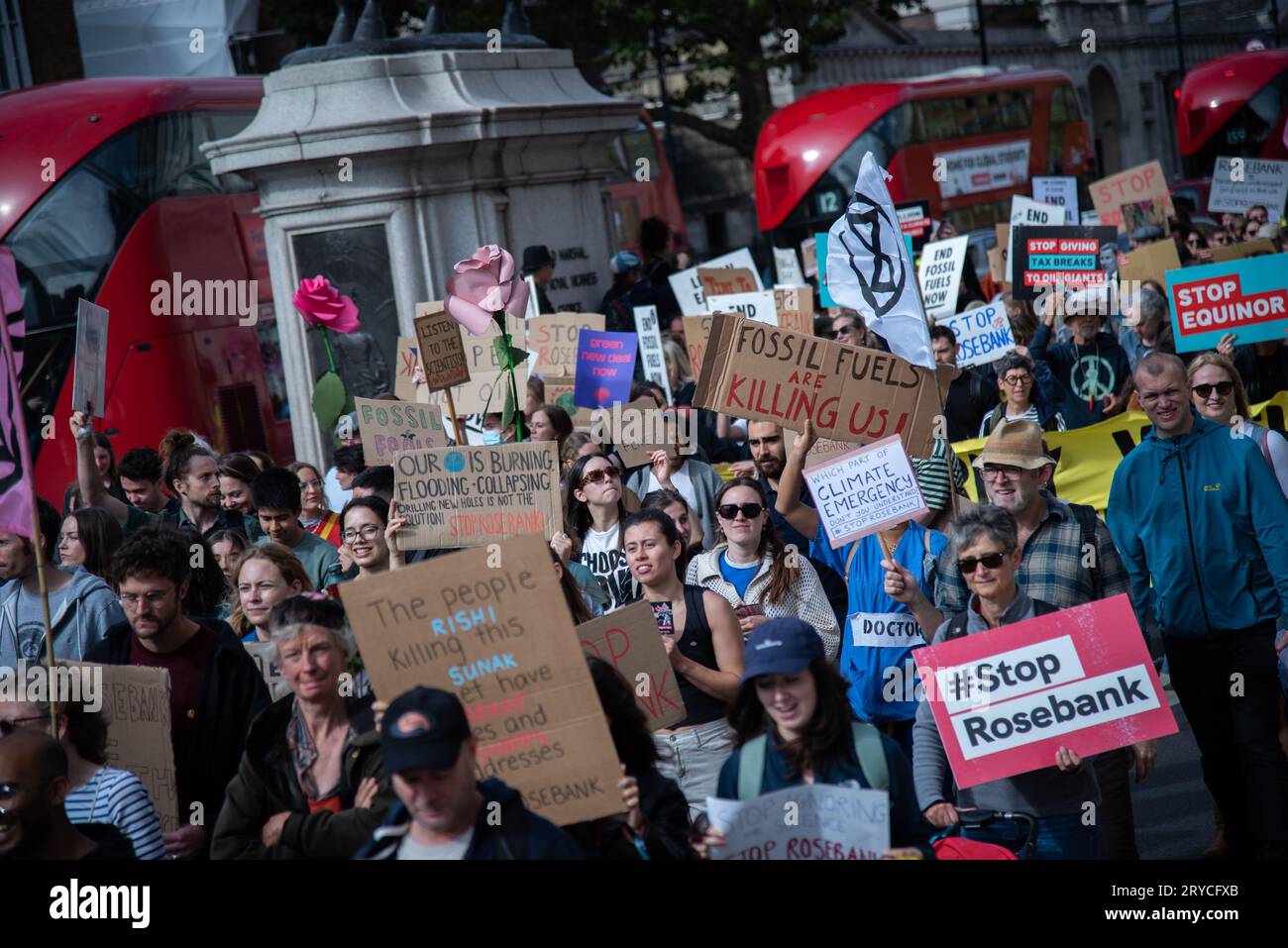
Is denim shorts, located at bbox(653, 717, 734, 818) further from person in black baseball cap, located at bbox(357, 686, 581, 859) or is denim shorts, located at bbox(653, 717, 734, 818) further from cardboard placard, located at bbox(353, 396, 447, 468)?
cardboard placard, located at bbox(353, 396, 447, 468)

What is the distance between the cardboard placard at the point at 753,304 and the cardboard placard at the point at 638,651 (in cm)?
Result: 630

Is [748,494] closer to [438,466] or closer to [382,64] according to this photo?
[438,466]

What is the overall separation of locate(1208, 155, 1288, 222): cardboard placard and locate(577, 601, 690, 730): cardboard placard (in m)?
13.3

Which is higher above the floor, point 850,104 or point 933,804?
point 850,104

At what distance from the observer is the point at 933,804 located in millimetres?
4789

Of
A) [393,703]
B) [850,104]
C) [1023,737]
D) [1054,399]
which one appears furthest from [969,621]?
[850,104]

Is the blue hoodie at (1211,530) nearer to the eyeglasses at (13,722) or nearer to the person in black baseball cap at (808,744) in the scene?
the person in black baseball cap at (808,744)

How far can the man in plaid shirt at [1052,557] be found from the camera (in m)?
5.41

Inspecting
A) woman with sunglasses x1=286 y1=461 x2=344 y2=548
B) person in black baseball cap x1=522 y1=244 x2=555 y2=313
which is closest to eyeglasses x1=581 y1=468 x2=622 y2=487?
woman with sunglasses x1=286 y1=461 x2=344 y2=548

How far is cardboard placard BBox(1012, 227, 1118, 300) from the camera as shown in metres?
11.9

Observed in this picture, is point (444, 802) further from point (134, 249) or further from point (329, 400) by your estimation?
point (134, 249)

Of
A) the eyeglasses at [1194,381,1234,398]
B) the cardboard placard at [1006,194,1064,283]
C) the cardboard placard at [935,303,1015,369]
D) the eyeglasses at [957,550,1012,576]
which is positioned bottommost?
the eyeglasses at [957,550,1012,576]

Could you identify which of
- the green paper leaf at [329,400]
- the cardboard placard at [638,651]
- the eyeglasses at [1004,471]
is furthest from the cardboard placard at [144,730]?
the green paper leaf at [329,400]
